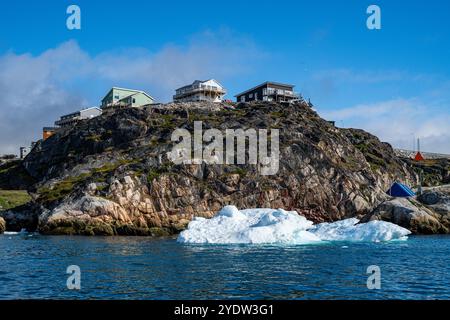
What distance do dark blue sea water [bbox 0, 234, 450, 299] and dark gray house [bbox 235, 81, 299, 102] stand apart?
113 meters

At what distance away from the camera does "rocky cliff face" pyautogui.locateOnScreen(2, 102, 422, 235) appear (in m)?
90.2

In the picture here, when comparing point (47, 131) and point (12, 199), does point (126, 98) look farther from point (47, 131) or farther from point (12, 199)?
point (12, 199)

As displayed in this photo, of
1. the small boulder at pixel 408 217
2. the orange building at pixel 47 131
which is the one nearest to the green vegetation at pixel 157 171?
the small boulder at pixel 408 217

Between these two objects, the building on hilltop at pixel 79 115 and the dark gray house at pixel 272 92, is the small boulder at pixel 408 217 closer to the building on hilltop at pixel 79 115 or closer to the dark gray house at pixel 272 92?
the dark gray house at pixel 272 92

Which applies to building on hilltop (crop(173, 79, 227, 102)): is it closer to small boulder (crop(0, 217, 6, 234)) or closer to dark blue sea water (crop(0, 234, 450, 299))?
small boulder (crop(0, 217, 6, 234))

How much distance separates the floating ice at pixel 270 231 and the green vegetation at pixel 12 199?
59.8m

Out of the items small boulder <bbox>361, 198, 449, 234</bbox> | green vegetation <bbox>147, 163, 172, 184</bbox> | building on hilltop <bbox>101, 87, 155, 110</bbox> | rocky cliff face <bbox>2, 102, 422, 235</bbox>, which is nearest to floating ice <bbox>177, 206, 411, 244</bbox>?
small boulder <bbox>361, 198, 449, 234</bbox>

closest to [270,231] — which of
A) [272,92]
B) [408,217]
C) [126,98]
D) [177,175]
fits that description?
[177,175]

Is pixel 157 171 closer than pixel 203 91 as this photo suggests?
Yes

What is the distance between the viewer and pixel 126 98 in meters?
173

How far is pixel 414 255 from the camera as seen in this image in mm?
50750

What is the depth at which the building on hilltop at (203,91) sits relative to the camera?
547 ft

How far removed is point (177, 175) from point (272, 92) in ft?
248
